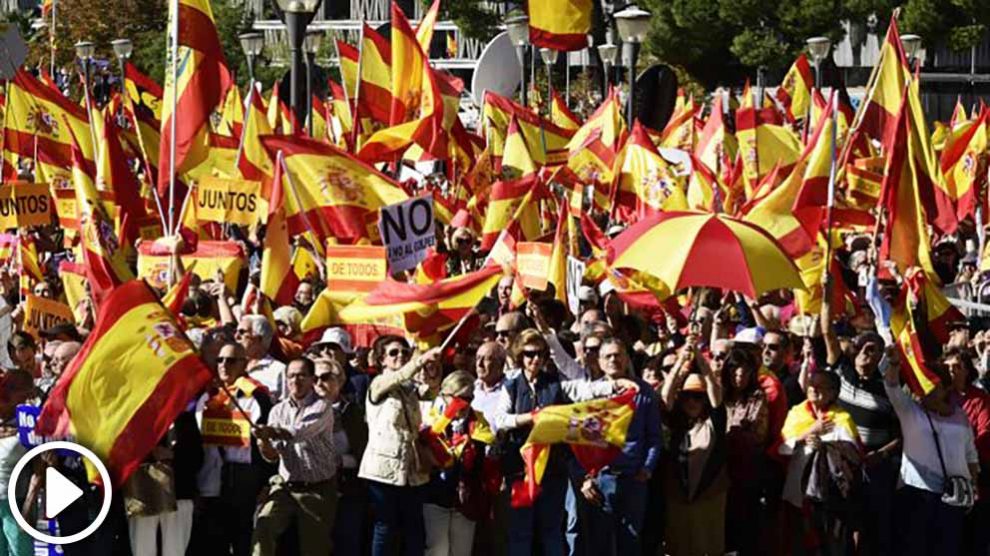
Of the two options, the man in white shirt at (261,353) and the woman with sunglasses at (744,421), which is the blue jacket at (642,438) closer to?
the woman with sunglasses at (744,421)

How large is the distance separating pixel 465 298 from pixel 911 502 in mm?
2582

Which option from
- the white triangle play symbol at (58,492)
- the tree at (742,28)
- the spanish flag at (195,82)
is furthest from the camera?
the tree at (742,28)

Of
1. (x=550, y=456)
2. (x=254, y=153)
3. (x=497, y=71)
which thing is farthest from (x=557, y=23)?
(x=550, y=456)

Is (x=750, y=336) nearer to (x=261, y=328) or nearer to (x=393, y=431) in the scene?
(x=393, y=431)

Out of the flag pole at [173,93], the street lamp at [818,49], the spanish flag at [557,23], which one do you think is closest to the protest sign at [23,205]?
the flag pole at [173,93]

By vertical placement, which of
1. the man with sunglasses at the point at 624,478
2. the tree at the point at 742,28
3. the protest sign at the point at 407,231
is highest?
the protest sign at the point at 407,231

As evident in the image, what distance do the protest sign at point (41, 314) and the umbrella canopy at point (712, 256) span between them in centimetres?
350

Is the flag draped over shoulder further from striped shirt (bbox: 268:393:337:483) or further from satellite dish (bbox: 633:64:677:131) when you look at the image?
satellite dish (bbox: 633:64:677:131)

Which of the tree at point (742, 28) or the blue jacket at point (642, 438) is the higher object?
the blue jacket at point (642, 438)

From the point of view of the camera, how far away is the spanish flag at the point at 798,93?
29625 millimetres

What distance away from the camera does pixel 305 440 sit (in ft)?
37.3

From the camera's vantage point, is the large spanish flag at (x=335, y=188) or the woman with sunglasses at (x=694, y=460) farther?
the large spanish flag at (x=335, y=188)

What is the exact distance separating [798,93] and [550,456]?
1942 cm

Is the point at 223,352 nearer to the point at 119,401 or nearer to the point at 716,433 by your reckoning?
the point at 119,401
